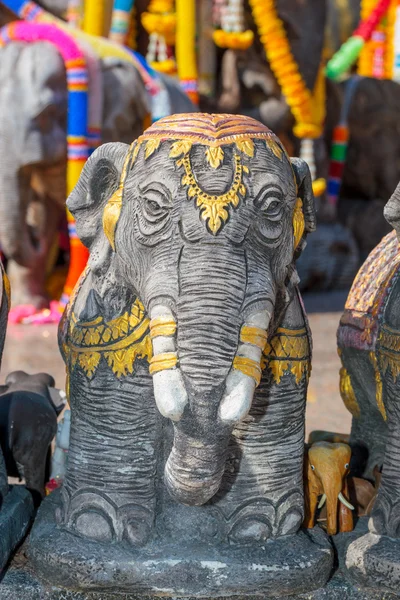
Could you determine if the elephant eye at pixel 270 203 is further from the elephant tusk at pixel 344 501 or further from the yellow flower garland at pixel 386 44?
the yellow flower garland at pixel 386 44

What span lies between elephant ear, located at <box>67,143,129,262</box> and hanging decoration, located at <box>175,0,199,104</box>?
3.60 meters

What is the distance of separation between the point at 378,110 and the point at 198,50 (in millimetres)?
1617

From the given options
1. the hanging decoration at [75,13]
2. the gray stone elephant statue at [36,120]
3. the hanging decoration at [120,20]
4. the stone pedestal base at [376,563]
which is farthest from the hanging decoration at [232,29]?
the stone pedestal base at [376,563]

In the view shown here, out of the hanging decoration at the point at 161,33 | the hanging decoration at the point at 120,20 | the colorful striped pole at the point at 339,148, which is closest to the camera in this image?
the hanging decoration at the point at 120,20

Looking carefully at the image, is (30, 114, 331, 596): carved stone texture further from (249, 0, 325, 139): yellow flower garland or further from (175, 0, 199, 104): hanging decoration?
(249, 0, 325, 139): yellow flower garland

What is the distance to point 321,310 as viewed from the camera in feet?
15.0

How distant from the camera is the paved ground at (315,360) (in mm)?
2613

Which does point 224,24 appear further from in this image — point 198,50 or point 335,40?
point 335,40

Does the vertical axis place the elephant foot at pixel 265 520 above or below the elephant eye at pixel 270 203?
below

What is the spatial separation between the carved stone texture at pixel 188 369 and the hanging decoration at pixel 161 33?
390cm

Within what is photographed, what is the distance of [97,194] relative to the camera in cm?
126

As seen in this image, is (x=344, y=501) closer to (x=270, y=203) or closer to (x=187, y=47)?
(x=270, y=203)

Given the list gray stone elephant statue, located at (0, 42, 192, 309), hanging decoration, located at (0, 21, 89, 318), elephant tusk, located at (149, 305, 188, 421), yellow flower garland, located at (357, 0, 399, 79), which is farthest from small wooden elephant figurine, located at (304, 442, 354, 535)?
yellow flower garland, located at (357, 0, 399, 79)

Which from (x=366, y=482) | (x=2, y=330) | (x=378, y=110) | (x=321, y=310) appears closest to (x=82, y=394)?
(x=2, y=330)
